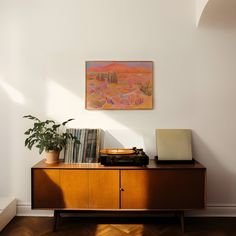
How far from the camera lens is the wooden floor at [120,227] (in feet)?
9.05

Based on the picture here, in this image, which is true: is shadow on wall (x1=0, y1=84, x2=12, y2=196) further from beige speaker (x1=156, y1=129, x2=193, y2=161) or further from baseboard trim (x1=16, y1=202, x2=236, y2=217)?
beige speaker (x1=156, y1=129, x2=193, y2=161)

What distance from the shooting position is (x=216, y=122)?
315cm

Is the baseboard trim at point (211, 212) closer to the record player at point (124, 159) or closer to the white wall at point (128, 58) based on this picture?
the white wall at point (128, 58)

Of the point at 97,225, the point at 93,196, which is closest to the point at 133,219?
the point at 97,225

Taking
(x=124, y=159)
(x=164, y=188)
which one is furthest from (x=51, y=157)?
(x=164, y=188)

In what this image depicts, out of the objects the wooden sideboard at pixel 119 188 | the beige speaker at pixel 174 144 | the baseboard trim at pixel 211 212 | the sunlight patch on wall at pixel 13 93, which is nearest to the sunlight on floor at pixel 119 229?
the wooden sideboard at pixel 119 188

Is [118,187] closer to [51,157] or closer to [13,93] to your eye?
[51,157]

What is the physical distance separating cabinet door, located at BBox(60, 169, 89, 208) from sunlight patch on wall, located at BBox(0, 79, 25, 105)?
3.25ft

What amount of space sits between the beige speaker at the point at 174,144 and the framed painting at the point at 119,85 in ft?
1.16

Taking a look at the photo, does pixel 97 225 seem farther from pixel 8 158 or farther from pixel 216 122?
pixel 216 122

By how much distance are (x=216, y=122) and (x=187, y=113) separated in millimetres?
338

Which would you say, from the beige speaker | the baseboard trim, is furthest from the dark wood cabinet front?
the baseboard trim

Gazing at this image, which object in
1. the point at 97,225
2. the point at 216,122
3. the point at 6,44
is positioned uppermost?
the point at 6,44

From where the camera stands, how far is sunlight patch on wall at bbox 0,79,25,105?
3166 mm
